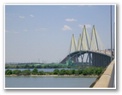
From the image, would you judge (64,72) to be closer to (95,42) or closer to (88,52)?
(88,52)

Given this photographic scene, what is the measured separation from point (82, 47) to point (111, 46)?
36cm

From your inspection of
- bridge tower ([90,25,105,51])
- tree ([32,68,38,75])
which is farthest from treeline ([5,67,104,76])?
bridge tower ([90,25,105,51])

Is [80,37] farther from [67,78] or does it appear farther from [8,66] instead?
[8,66]

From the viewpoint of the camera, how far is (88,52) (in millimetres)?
5043

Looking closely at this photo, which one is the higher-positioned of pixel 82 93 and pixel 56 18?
pixel 56 18

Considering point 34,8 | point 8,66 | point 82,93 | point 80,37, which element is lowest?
point 82,93

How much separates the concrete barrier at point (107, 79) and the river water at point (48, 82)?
9 centimetres

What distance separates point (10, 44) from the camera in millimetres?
4922

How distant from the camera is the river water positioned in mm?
4883

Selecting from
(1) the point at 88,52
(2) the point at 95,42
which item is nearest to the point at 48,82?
(1) the point at 88,52

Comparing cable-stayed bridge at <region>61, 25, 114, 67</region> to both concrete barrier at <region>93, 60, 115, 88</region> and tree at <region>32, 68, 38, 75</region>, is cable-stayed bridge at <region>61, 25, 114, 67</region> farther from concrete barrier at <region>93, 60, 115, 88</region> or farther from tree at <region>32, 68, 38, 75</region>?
tree at <region>32, 68, 38, 75</region>

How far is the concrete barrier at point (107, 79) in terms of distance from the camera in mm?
4812

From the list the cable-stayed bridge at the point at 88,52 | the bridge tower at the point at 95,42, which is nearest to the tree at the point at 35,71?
the cable-stayed bridge at the point at 88,52

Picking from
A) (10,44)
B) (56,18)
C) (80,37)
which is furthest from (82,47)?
(10,44)
